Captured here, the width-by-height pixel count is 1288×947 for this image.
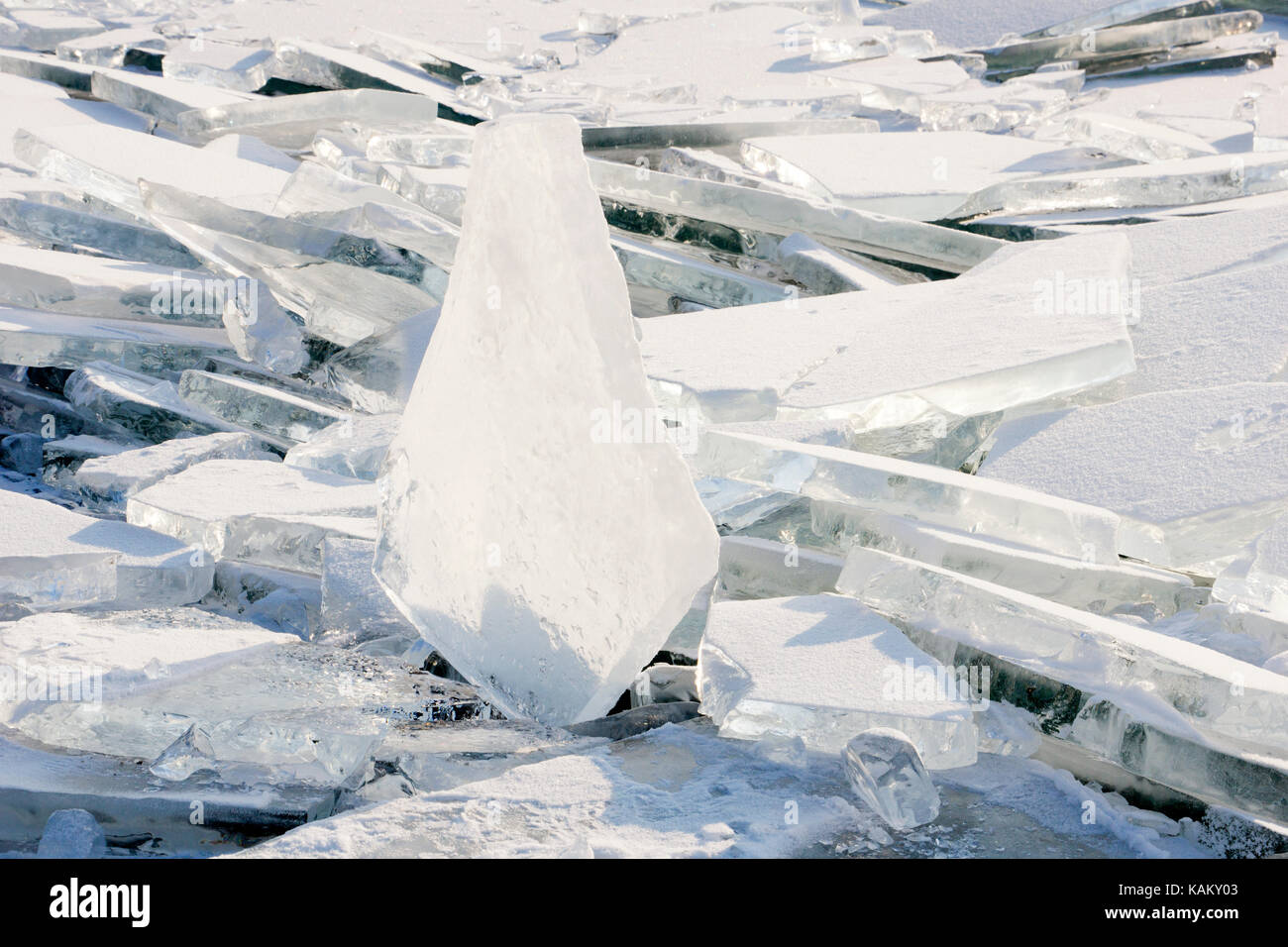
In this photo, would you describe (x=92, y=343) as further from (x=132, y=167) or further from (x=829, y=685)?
(x=829, y=685)

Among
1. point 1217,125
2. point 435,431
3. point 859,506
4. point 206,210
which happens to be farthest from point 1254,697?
point 1217,125

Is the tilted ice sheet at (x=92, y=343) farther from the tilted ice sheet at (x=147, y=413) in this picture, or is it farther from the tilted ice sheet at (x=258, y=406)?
the tilted ice sheet at (x=258, y=406)

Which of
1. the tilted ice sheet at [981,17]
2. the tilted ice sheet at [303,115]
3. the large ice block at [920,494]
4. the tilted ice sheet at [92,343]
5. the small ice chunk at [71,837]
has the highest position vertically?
the tilted ice sheet at [981,17]

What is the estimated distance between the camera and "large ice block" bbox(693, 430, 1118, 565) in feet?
6.74

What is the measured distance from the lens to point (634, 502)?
63.3 inches

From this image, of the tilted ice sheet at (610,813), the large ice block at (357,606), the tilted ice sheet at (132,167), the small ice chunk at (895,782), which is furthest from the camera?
the tilted ice sheet at (132,167)

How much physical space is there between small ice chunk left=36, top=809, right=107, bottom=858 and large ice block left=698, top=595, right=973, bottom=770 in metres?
0.79

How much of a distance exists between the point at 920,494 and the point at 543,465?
2.42 ft

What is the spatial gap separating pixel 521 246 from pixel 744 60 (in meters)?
5.12

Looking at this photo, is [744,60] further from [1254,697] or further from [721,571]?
[1254,697]

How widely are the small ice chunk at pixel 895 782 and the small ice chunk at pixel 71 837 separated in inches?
36.4

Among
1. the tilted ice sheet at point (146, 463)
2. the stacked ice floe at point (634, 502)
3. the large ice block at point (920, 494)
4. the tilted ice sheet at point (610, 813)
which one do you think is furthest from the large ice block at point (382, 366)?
the tilted ice sheet at point (610, 813)

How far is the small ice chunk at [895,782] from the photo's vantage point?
1529 mm

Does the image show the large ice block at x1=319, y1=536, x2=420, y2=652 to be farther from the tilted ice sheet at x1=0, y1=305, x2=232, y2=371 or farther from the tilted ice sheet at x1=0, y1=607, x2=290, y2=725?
the tilted ice sheet at x1=0, y1=305, x2=232, y2=371
